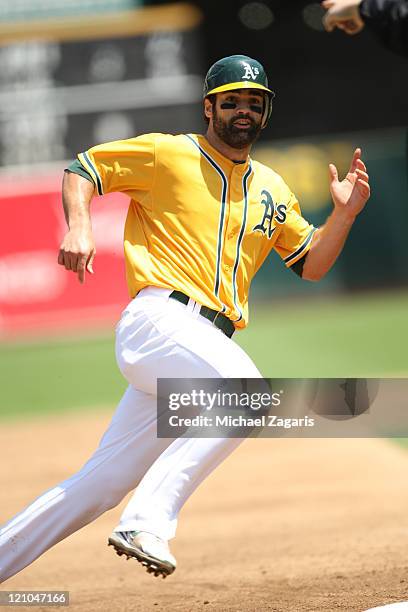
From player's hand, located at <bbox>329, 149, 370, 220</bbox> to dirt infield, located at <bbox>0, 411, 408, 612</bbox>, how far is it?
170 cm

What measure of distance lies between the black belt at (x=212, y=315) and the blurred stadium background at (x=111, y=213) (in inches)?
247

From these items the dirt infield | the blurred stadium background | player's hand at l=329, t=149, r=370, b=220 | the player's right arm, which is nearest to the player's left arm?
player's hand at l=329, t=149, r=370, b=220

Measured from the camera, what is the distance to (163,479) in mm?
4039

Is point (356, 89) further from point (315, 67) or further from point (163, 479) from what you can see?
point (163, 479)

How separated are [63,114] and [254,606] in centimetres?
1018

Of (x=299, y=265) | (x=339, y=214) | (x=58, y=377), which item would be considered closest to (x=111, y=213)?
(x=58, y=377)

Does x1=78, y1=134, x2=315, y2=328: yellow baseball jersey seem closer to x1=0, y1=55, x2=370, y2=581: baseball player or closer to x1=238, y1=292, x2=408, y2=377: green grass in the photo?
x1=0, y1=55, x2=370, y2=581: baseball player

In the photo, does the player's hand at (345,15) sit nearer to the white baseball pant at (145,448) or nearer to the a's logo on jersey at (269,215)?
the a's logo on jersey at (269,215)

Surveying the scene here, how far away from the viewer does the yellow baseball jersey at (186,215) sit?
4355mm

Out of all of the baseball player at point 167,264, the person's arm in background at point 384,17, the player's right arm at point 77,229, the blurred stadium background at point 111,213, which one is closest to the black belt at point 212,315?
the baseball player at point 167,264

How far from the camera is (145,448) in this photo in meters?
4.36

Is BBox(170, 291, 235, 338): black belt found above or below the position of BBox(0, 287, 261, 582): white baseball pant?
above

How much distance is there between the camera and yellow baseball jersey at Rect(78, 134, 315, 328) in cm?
436

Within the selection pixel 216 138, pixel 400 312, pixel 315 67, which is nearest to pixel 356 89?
pixel 315 67
